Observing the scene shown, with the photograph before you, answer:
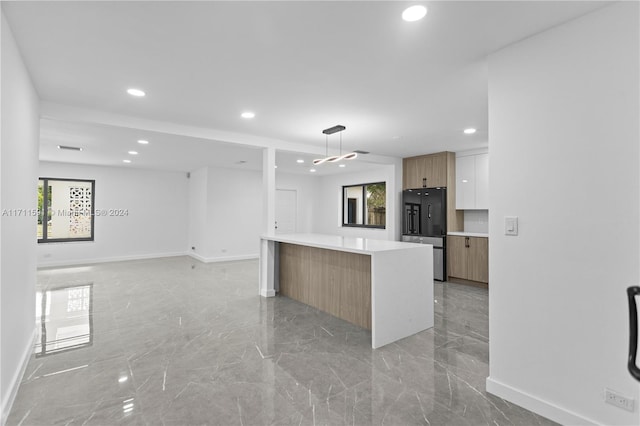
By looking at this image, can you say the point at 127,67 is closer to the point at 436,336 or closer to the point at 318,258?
the point at 318,258

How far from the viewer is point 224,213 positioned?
8.22 m

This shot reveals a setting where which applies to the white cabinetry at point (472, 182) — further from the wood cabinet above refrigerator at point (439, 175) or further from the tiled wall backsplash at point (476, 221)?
the tiled wall backsplash at point (476, 221)

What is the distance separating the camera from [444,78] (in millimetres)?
2777

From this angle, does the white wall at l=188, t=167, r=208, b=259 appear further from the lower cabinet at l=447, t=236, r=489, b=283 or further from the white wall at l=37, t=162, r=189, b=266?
the lower cabinet at l=447, t=236, r=489, b=283

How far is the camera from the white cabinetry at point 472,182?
566 cm

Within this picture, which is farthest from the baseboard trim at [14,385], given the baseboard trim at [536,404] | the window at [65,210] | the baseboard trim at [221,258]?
the window at [65,210]

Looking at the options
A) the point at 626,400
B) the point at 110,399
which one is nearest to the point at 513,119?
the point at 626,400

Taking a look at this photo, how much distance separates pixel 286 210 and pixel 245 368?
23.0 ft

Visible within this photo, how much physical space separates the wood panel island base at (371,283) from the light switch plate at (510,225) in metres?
1.11

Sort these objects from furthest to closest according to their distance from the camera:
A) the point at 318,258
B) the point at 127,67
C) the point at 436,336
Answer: the point at 318,258, the point at 436,336, the point at 127,67

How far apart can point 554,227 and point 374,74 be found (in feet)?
5.80

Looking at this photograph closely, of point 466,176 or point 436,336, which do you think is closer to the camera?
point 436,336

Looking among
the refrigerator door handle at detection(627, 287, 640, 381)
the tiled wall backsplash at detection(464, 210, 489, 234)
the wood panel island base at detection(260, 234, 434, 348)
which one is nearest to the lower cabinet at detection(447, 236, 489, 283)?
the tiled wall backsplash at detection(464, 210, 489, 234)

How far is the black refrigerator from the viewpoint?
19.3ft
